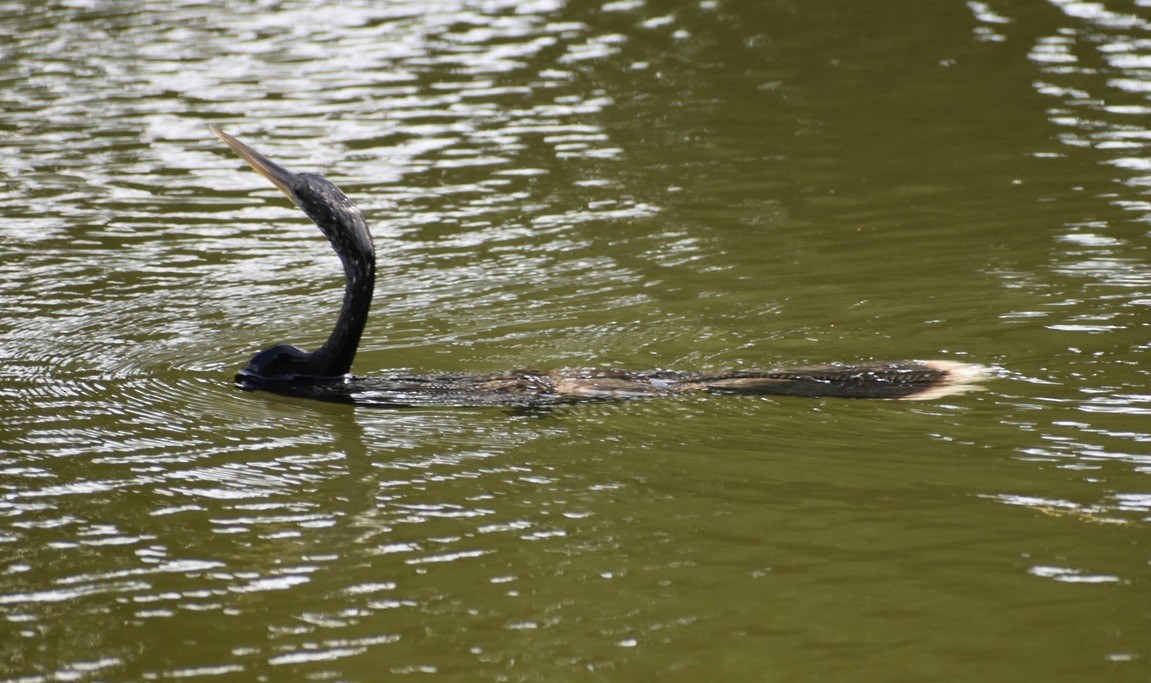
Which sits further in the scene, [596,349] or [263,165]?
[596,349]

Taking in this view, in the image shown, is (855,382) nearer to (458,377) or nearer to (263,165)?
(458,377)

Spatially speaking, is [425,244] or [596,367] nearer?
[596,367]

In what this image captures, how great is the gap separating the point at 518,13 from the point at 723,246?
813 centimetres

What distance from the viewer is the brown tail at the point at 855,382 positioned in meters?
6.31

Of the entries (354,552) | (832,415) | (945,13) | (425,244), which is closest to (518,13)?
(945,13)

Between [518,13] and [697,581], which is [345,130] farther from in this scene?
[697,581]

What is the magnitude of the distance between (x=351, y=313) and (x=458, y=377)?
59 cm

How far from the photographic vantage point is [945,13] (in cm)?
1507

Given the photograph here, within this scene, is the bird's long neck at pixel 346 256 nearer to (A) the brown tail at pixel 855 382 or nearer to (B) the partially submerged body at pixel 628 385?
(B) the partially submerged body at pixel 628 385

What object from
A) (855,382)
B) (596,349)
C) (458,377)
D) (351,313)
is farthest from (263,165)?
(855,382)

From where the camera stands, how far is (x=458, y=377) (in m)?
6.59

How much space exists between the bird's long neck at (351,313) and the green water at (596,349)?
0.35 m

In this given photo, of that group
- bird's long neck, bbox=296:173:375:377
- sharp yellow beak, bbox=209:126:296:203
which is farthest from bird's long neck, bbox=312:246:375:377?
sharp yellow beak, bbox=209:126:296:203

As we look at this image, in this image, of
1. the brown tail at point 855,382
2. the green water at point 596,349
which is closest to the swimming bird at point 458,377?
the brown tail at point 855,382
